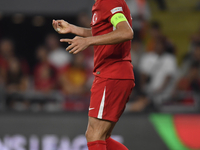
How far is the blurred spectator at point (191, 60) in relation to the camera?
703 cm

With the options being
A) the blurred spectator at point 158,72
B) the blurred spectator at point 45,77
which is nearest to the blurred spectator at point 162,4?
the blurred spectator at point 158,72

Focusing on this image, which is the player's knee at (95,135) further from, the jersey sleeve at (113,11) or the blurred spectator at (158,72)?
the blurred spectator at (158,72)

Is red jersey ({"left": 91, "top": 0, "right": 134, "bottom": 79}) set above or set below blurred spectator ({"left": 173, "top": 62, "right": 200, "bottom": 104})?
above

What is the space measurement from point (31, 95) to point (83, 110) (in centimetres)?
96

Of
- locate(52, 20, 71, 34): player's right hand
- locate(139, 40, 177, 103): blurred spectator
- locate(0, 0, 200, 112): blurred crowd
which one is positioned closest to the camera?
locate(52, 20, 71, 34): player's right hand

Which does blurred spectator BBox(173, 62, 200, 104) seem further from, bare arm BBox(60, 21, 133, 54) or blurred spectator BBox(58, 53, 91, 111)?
bare arm BBox(60, 21, 133, 54)

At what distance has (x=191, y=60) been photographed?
23.7ft

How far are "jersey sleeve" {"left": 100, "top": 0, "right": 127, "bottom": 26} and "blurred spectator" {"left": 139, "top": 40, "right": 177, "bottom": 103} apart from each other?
127 inches

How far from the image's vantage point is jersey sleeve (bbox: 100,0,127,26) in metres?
3.12

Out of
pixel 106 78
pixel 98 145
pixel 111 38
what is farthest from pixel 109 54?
pixel 98 145

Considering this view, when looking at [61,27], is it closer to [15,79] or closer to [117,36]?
[117,36]

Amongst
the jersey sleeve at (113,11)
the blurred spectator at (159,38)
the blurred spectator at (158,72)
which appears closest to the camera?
the jersey sleeve at (113,11)

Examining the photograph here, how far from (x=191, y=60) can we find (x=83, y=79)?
2.26 meters

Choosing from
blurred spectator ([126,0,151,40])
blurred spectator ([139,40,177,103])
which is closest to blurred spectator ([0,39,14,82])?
blurred spectator ([139,40,177,103])
